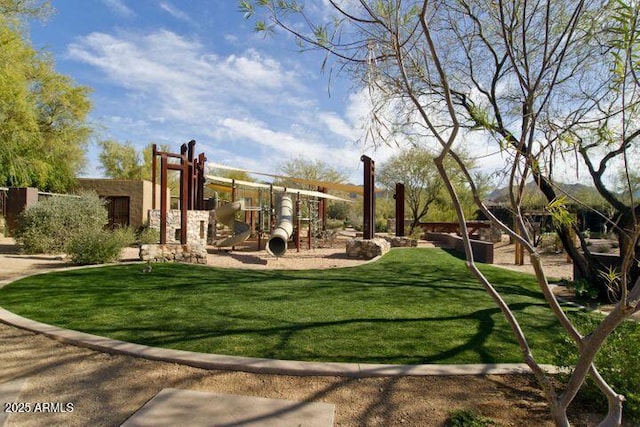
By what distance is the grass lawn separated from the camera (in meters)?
4.05

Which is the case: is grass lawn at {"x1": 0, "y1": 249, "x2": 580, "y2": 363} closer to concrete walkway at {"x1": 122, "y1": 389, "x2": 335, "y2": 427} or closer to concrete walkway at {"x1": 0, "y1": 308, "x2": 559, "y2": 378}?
concrete walkway at {"x1": 0, "y1": 308, "x2": 559, "y2": 378}

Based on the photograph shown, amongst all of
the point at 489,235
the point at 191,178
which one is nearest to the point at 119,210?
the point at 191,178

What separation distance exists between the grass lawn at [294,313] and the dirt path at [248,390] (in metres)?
0.43

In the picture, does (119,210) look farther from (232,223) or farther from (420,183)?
(420,183)

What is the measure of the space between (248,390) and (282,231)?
10683 mm

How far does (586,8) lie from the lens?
430cm

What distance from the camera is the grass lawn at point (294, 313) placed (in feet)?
13.3

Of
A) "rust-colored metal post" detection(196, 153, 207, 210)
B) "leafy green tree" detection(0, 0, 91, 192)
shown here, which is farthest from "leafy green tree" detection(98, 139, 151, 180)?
"rust-colored metal post" detection(196, 153, 207, 210)

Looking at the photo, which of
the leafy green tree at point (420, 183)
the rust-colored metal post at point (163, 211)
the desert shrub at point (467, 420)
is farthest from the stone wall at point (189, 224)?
the leafy green tree at point (420, 183)

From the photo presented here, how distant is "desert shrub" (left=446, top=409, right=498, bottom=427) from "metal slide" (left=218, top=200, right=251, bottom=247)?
504 inches

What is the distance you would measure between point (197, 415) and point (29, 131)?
15.8 m

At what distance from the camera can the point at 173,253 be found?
10406 millimetres

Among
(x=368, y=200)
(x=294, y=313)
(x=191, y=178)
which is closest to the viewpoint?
(x=294, y=313)

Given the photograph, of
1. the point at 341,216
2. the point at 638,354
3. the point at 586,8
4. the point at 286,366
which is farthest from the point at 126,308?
the point at 341,216
